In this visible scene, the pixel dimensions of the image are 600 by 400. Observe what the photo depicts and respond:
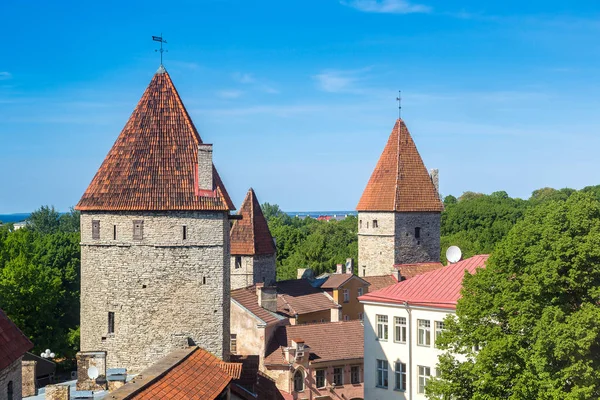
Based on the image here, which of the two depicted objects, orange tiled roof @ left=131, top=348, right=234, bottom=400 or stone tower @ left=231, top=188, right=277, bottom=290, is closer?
orange tiled roof @ left=131, top=348, right=234, bottom=400

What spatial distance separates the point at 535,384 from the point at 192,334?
42.0 feet

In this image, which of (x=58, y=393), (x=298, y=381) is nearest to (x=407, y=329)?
(x=298, y=381)

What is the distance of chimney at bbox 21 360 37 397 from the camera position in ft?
72.8

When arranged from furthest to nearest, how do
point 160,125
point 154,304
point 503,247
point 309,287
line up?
point 309,287 → point 160,125 → point 154,304 → point 503,247

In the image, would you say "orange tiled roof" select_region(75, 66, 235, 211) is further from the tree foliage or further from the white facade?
the tree foliage

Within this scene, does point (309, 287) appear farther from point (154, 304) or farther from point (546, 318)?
point (546, 318)

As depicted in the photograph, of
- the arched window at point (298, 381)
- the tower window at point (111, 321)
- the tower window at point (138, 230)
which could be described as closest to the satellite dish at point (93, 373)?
the tower window at point (111, 321)

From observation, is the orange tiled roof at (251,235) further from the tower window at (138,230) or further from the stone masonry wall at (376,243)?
the tower window at (138,230)

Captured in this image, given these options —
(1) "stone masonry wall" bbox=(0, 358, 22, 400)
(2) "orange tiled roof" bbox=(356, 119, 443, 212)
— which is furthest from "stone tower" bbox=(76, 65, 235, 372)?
(2) "orange tiled roof" bbox=(356, 119, 443, 212)

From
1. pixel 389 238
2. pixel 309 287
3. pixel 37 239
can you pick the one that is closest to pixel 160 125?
pixel 309 287

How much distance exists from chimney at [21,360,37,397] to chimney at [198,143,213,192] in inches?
346

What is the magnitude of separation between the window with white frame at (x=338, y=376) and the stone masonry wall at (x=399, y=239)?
15.2 meters

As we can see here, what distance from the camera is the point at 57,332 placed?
51.4 m

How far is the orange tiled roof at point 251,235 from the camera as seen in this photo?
4528 cm
